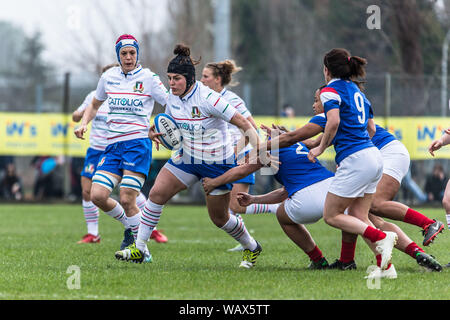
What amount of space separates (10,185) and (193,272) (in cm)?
1264

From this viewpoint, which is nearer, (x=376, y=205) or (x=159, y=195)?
(x=376, y=205)

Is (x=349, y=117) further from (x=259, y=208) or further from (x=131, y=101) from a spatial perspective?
(x=259, y=208)

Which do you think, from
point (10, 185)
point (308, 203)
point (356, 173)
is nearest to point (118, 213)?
point (308, 203)

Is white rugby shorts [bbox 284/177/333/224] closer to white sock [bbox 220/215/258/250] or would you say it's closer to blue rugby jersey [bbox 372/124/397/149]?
white sock [bbox 220/215/258/250]

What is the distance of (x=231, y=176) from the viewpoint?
7.04 meters

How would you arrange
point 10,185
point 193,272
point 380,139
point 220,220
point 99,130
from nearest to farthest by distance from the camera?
point 193,272 < point 220,220 < point 380,139 < point 99,130 < point 10,185

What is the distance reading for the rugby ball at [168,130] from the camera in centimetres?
723

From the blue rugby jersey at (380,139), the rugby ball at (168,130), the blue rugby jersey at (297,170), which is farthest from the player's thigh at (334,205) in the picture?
the rugby ball at (168,130)

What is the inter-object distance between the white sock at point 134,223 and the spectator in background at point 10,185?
11030 mm

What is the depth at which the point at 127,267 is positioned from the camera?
288 inches

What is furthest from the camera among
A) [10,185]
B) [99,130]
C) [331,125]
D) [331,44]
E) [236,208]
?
[331,44]

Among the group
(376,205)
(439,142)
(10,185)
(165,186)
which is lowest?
(10,185)

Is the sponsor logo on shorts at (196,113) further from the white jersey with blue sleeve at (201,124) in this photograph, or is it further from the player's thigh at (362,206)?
the player's thigh at (362,206)
